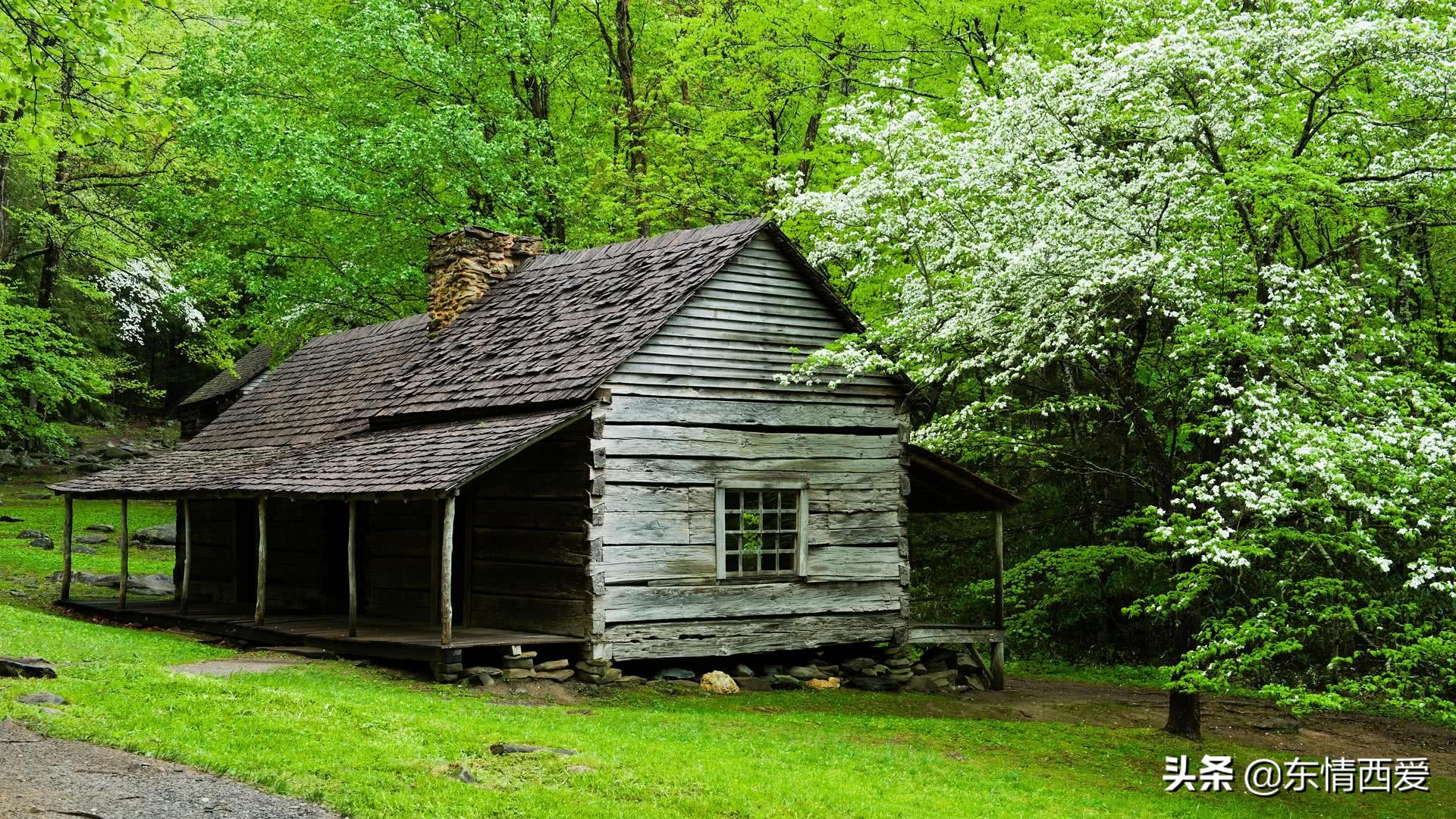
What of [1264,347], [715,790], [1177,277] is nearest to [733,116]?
[1177,277]

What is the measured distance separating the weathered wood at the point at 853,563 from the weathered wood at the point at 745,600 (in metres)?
0.10

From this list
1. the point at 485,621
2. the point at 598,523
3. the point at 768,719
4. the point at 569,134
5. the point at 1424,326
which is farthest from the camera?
the point at 569,134

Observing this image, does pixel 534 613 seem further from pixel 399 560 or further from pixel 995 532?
pixel 995 532

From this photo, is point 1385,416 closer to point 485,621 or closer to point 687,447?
point 687,447

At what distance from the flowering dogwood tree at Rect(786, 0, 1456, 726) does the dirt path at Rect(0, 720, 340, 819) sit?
716 centimetres

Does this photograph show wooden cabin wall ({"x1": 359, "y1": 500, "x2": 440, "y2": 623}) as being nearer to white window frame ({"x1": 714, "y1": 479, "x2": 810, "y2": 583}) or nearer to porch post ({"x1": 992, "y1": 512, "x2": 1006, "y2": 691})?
white window frame ({"x1": 714, "y1": 479, "x2": 810, "y2": 583})

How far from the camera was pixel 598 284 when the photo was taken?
1819 cm

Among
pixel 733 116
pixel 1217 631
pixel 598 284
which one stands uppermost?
pixel 733 116

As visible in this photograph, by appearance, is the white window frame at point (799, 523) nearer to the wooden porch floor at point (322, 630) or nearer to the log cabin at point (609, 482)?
the log cabin at point (609, 482)

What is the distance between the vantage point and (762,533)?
1642cm

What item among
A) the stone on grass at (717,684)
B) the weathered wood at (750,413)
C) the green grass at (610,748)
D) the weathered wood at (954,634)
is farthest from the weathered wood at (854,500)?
→ the green grass at (610,748)

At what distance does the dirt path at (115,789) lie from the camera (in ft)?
22.4

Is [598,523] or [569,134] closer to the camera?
[598,523]

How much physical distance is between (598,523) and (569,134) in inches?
652
